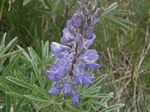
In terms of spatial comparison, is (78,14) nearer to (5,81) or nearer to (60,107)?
(60,107)

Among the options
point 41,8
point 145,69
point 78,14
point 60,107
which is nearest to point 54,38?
point 41,8

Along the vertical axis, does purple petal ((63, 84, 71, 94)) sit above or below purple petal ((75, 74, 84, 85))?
below

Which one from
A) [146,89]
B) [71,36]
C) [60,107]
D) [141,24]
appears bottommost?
[146,89]

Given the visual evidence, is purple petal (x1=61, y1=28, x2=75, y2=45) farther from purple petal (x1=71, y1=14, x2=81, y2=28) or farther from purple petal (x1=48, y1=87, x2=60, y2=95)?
purple petal (x1=48, y1=87, x2=60, y2=95)

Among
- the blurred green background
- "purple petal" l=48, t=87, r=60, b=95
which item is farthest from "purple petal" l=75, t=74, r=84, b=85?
the blurred green background

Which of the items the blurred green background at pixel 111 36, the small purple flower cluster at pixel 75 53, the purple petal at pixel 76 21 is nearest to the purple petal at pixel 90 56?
the small purple flower cluster at pixel 75 53

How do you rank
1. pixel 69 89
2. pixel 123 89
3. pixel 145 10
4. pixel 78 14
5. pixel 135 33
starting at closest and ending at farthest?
pixel 78 14 → pixel 69 89 → pixel 123 89 → pixel 135 33 → pixel 145 10
